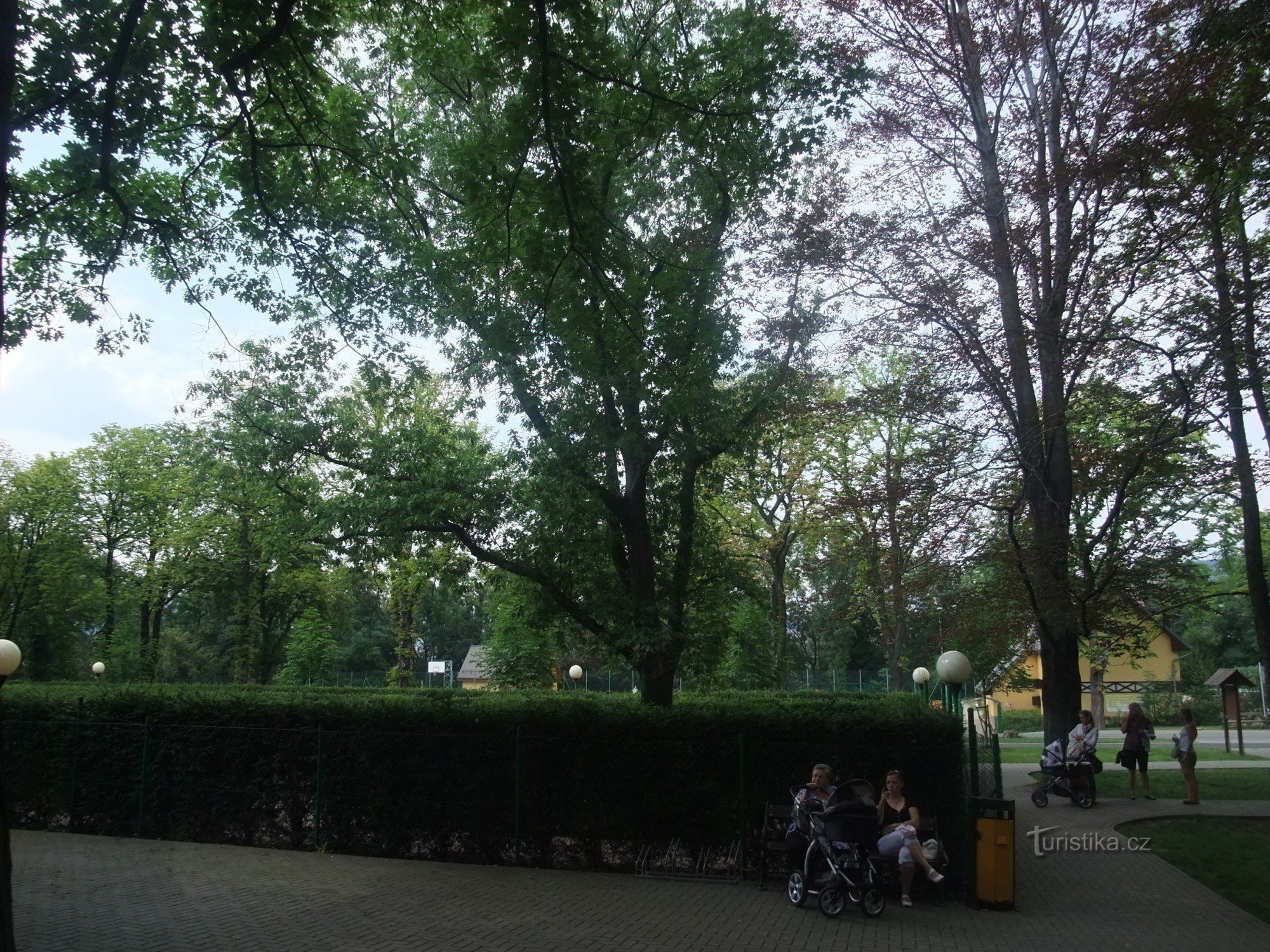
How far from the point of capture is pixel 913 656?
59.1 meters

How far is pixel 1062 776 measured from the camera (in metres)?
16.3

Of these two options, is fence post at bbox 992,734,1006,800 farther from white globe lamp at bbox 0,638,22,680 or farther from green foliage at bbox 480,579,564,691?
green foliage at bbox 480,579,564,691

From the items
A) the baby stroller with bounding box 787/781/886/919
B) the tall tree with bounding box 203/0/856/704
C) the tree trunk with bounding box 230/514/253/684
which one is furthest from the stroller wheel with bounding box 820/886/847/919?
the tree trunk with bounding box 230/514/253/684

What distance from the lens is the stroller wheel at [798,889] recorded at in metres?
9.80

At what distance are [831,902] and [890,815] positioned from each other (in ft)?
4.09

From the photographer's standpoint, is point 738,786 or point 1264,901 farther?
point 738,786

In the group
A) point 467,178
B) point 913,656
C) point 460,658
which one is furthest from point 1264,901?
point 460,658

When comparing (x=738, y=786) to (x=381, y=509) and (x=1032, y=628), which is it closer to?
(x=381, y=509)

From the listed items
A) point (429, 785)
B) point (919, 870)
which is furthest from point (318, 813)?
point (919, 870)

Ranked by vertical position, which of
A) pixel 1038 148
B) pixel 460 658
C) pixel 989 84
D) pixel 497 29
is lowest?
pixel 460 658

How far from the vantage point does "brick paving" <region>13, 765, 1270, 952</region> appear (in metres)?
8.42

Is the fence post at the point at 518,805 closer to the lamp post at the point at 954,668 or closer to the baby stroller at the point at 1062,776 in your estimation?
the lamp post at the point at 954,668

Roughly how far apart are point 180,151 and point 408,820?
29.8 ft

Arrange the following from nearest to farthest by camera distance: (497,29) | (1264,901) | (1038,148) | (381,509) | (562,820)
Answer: (497,29) → (1264,901) → (562,820) → (381,509) → (1038,148)
